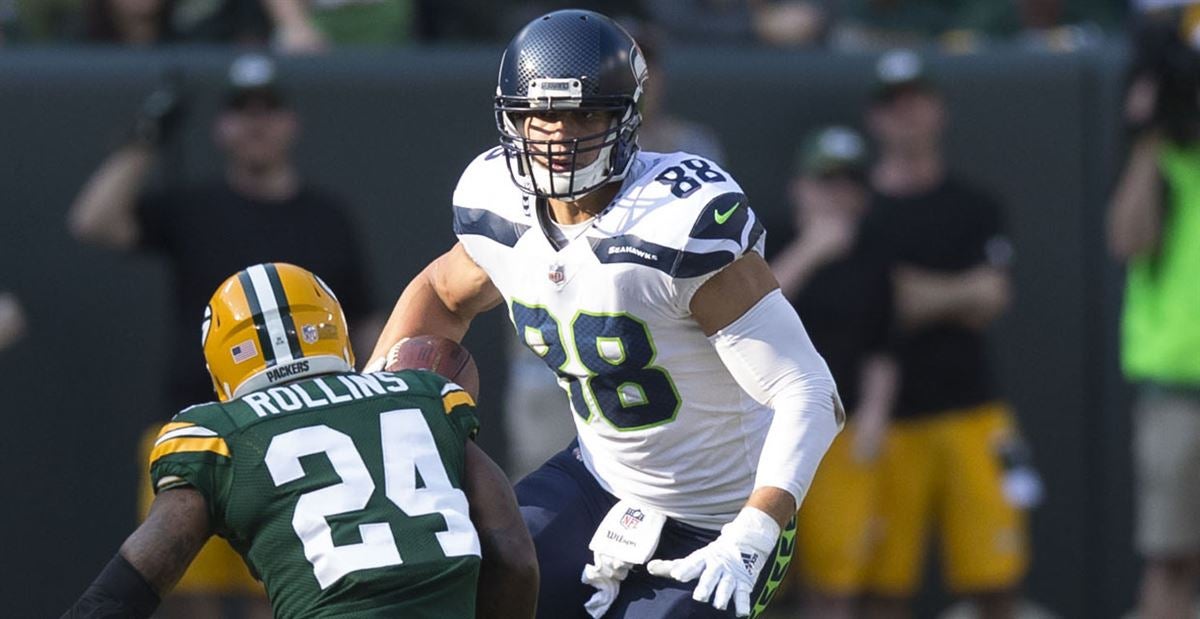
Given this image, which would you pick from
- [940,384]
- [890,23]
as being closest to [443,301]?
[940,384]

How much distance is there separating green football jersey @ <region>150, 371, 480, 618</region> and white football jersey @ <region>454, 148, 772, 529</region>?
1.81ft

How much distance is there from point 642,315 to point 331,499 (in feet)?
2.70

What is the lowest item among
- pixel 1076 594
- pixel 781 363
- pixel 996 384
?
pixel 1076 594

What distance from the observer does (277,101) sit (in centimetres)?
763

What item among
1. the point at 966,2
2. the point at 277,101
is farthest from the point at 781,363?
the point at 966,2

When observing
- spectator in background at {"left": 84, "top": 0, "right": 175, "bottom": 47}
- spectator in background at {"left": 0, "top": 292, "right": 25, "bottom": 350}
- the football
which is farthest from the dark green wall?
the football

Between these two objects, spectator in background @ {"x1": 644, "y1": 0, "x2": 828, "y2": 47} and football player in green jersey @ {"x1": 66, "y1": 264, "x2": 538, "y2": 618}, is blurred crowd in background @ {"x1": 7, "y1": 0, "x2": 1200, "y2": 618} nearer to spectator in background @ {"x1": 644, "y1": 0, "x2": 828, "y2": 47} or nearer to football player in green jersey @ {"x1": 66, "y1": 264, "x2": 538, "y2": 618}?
spectator in background @ {"x1": 644, "y1": 0, "x2": 828, "y2": 47}

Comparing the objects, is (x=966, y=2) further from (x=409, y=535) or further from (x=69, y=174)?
(x=409, y=535)

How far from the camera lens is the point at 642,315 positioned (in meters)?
4.18

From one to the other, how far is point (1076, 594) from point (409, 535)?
18.5 ft

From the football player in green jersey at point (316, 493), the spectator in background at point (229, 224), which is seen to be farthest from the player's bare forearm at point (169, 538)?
the spectator in background at point (229, 224)

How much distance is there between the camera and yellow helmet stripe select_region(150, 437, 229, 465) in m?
3.68

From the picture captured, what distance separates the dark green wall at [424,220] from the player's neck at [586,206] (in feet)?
13.2

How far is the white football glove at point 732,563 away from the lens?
382cm
